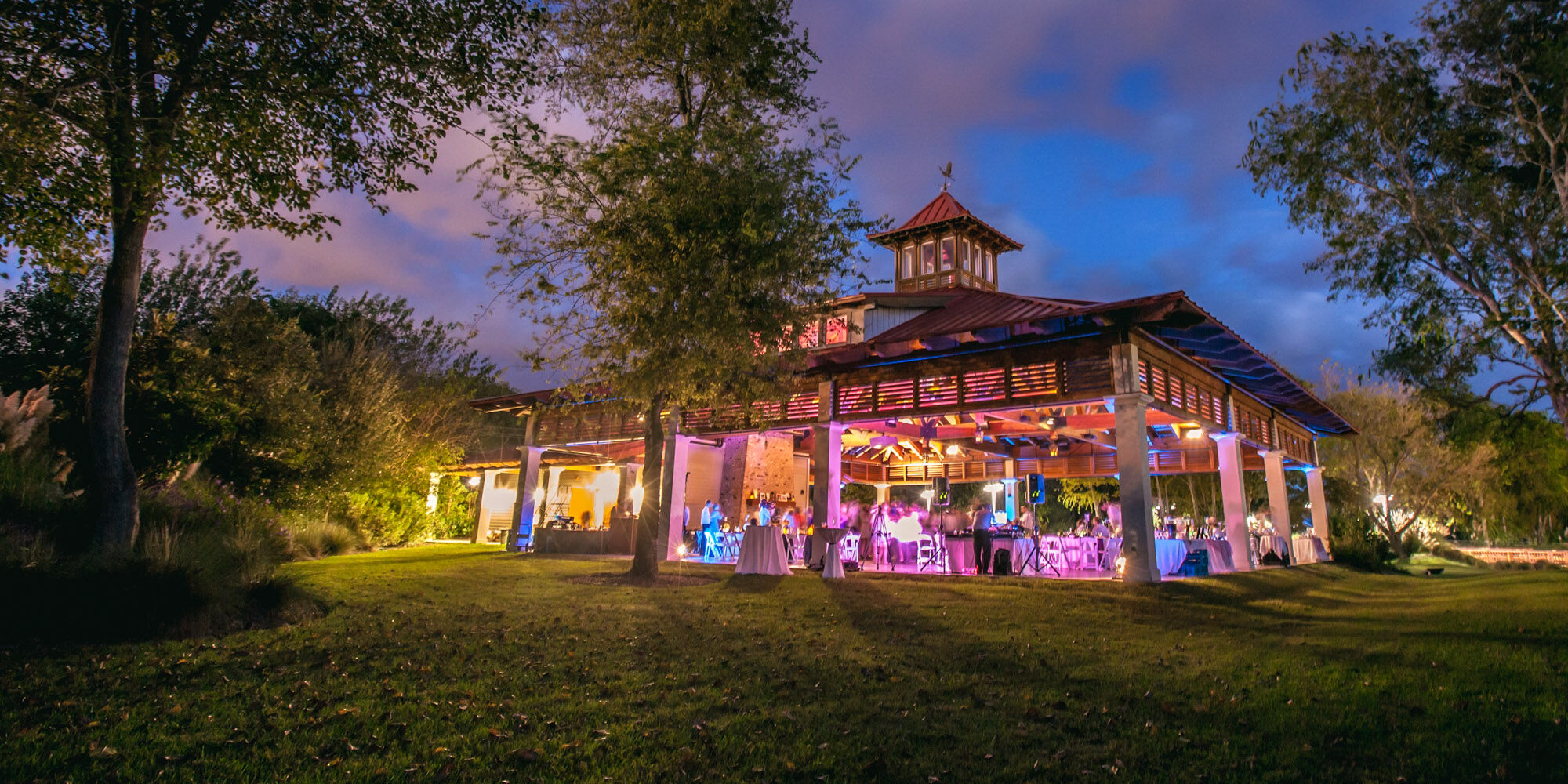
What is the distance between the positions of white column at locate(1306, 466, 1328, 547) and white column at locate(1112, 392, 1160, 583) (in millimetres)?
12781

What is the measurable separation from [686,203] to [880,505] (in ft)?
32.6

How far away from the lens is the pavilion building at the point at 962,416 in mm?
12477

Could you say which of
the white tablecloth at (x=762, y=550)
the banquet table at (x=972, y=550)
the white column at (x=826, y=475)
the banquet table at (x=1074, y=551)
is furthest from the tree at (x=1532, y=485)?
the white tablecloth at (x=762, y=550)

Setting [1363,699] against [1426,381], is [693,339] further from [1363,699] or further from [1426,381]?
[1426,381]

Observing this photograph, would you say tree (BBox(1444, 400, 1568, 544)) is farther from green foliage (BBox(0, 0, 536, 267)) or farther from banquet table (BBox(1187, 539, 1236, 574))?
green foliage (BBox(0, 0, 536, 267))

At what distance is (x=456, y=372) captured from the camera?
32.6 meters

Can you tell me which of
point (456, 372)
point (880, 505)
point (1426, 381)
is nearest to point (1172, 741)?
point (880, 505)

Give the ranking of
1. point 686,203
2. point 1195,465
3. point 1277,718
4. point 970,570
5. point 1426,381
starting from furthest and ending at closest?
1. point 1195,465
2. point 1426,381
3. point 970,570
4. point 686,203
5. point 1277,718

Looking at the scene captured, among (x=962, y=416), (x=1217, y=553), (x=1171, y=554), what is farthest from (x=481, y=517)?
(x=1217, y=553)

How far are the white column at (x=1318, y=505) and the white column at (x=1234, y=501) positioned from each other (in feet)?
21.5

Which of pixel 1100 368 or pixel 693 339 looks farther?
pixel 1100 368

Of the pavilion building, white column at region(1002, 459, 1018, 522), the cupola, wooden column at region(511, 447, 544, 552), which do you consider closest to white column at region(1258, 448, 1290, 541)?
the pavilion building

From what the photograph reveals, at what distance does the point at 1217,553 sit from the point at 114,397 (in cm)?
1666

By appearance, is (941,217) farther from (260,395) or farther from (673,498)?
(260,395)
